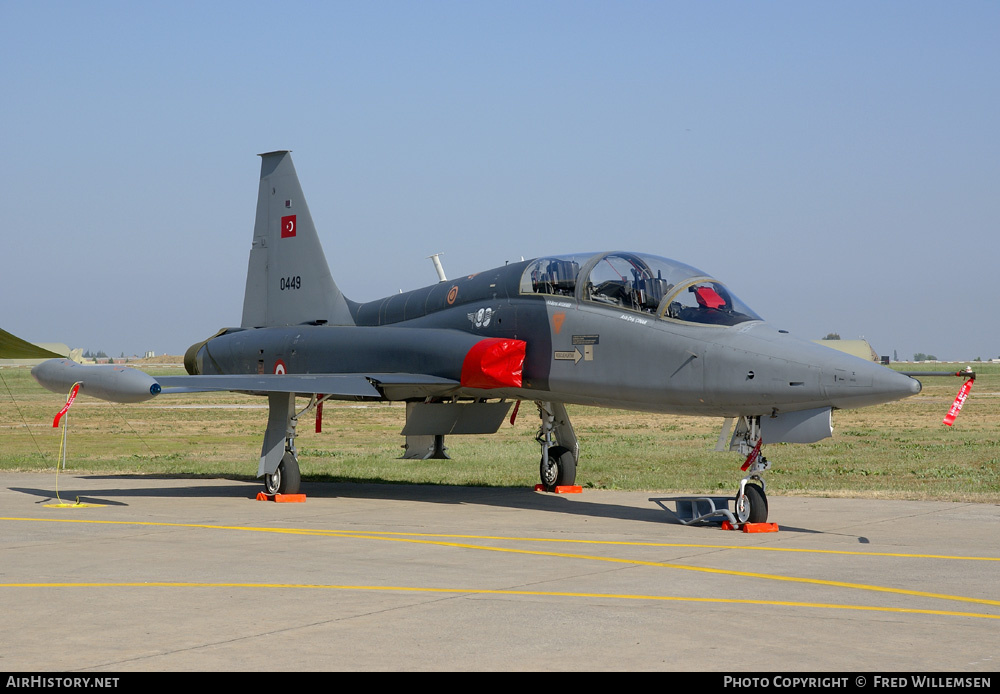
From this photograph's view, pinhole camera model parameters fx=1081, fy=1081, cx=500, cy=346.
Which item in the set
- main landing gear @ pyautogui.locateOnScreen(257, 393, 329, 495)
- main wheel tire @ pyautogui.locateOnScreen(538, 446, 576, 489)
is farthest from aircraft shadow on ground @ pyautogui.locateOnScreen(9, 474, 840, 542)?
main landing gear @ pyautogui.locateOnScreen(257, 393, 329, 495)

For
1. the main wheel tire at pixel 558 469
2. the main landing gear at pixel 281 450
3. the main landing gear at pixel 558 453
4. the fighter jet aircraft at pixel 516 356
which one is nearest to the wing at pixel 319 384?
the fighter jet aircraft at pixel 516 356

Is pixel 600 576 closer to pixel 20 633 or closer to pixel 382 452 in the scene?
pixel 20 633

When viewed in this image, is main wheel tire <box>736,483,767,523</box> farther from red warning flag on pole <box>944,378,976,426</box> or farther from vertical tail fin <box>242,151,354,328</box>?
vertical tail fin <box>242,151,354,328</box>

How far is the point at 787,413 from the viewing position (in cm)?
1233

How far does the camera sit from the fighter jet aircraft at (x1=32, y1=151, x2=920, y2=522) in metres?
12.3

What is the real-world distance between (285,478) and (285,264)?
513cm

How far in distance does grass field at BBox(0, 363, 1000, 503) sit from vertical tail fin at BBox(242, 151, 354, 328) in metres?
3.20

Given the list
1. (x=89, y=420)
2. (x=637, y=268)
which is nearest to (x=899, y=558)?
(x=637, y=268)

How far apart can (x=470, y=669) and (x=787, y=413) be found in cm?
719

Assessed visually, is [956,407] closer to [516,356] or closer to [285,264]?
[516,356]

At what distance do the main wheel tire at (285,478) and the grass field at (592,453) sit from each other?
3730mm

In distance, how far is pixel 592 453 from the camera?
26.3 meters

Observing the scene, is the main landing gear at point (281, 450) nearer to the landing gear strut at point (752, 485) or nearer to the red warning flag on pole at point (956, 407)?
the landing gear strut at point (752, 485)

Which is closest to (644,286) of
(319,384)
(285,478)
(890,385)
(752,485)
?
(752,485)
